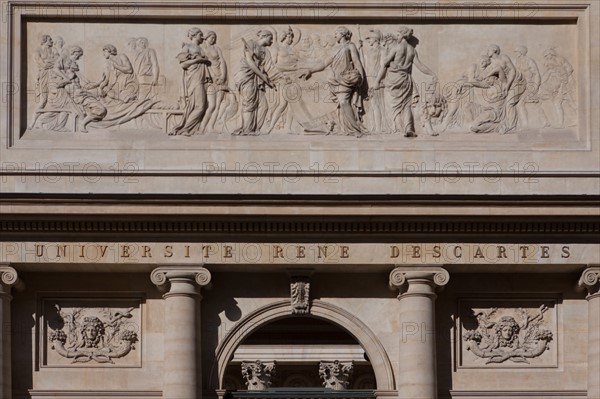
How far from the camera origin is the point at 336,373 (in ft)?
172

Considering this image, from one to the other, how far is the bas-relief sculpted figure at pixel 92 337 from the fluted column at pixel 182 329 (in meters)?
0.90

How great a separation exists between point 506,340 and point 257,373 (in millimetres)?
14963

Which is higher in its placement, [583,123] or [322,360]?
[583,123]

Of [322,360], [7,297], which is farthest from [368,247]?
[322,360]

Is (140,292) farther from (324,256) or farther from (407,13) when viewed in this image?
(407,13)

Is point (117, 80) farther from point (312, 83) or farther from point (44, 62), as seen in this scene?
point (312, 83)

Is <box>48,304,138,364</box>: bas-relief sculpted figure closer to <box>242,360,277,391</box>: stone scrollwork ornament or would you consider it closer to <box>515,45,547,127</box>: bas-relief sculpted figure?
<box>515,45,547,127</box>: bas-relief sculpted figure

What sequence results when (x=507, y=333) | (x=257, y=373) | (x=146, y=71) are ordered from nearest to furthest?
(x=507, y=333), (x=146, y=71), (x=257, y=373)

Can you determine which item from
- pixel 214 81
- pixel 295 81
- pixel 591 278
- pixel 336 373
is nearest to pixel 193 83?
pixel 214 81

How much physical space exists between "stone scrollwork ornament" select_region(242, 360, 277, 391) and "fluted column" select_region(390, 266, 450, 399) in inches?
576

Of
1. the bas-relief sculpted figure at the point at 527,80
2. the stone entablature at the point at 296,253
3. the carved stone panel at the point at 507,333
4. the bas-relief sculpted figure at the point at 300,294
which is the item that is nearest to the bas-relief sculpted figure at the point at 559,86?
the bas-relief sculpted figure at the point at 527,80

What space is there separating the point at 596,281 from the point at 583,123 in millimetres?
2891

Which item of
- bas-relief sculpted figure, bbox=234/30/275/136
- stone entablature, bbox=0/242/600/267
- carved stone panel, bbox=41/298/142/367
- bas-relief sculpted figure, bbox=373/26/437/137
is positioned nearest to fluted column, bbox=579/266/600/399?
stone entablature, bbox=0/242/600/267

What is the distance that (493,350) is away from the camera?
3806 centimetres
